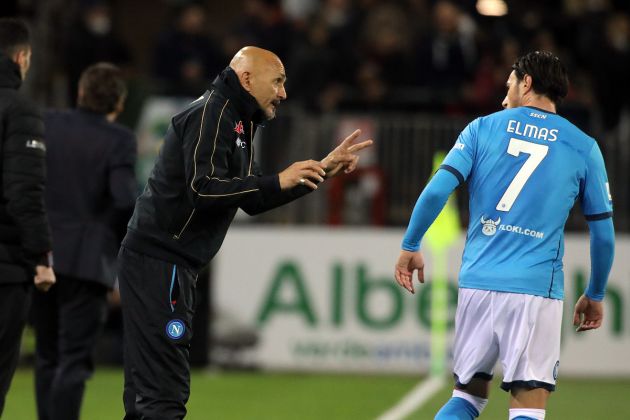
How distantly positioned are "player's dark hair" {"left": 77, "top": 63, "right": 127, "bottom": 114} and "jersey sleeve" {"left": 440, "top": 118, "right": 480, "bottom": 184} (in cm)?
267

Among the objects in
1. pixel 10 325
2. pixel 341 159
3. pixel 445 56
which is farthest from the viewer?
pixel 445 56

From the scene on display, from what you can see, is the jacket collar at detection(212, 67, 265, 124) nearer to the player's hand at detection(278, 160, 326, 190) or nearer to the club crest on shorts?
the player's hand at detection(278, 160, 326, 190)

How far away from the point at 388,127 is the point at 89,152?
18.0 feet

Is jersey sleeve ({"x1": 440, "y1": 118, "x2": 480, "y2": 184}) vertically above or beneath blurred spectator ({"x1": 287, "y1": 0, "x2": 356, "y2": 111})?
beneath

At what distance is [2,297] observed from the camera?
6.76m

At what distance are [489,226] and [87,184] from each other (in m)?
2.97

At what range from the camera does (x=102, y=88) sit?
799 centimetres

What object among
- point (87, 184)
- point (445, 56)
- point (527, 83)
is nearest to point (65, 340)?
point (87, 184)

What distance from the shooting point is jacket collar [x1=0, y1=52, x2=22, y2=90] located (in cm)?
680

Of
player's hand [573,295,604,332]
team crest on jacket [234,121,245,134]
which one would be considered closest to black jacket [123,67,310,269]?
team crest on jacket [234,121,245,134]

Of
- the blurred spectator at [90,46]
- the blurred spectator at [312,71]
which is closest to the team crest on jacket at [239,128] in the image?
the blurred spectator at [312,71]

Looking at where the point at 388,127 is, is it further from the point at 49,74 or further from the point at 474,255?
the point at 474,255

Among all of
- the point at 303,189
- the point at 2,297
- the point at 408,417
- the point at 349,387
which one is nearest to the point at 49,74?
the point at 349,387

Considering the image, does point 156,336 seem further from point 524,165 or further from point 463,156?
point 524,165
